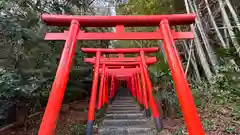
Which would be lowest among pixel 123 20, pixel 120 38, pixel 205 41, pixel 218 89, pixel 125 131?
pixel 125 131

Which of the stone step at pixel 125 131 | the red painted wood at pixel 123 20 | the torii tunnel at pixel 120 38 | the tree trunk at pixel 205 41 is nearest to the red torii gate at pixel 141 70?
the stone step at pixel 125 131

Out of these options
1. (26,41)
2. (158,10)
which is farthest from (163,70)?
(158,10)

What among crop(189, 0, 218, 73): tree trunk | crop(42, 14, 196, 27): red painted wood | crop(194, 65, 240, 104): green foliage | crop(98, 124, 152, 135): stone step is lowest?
crop(98, 124, 152, 135): stone step

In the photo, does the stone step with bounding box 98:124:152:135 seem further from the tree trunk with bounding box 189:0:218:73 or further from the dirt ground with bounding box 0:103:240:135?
the tree trunk with bounding box 189:0:218:73

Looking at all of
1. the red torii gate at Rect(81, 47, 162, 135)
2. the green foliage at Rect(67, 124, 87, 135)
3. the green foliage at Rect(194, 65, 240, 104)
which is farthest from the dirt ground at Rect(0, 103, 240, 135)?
the red torii gate at Rect(81, 47, 162, 135)

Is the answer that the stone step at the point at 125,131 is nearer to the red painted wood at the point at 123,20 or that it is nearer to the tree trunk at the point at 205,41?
the red painted wood at the point at 123,20

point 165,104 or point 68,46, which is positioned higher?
point 68,46

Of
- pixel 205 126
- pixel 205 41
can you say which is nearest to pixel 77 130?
pixel 205 126

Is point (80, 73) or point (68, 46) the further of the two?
point (80, 73)

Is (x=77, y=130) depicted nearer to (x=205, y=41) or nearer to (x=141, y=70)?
(x=141, y=70)

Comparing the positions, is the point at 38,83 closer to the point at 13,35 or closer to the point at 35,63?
the point at 35,63

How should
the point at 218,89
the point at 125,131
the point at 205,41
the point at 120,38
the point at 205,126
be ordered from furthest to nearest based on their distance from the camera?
the point at 205,41 → the point at 218,89 → the point at 125,131 → the point at 205,126 → the point at 120,38

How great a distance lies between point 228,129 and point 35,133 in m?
3.17

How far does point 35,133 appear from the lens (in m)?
3.85
